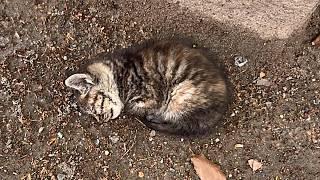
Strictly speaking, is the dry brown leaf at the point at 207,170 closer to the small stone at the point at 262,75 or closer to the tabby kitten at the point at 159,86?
the tabby kitten at the point at 159,86

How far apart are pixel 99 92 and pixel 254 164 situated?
1.04m

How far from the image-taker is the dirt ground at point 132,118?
3354mm

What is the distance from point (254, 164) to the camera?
3.39 metres

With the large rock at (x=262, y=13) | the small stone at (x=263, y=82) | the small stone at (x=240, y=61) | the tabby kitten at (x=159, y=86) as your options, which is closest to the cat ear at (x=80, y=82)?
the tabby kitten at (x=159, y=86)

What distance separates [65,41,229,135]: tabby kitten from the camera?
3064 millimetres

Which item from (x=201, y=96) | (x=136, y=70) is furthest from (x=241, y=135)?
(x=136, y=70)

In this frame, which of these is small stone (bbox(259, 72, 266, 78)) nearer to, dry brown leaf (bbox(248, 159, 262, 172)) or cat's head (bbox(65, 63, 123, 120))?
dry brown leaf (bbox(248, 159, 262, 172))

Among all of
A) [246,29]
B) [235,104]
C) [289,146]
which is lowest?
[289,146]

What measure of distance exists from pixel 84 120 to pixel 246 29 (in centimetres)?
114

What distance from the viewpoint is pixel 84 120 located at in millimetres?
3469

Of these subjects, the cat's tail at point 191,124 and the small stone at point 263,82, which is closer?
the cat's tail at point 191,124

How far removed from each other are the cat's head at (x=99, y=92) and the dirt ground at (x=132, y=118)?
220 mm

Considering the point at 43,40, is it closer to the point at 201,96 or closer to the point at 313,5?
the point at 201,96

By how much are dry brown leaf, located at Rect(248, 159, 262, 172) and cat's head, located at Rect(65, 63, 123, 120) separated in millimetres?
862
